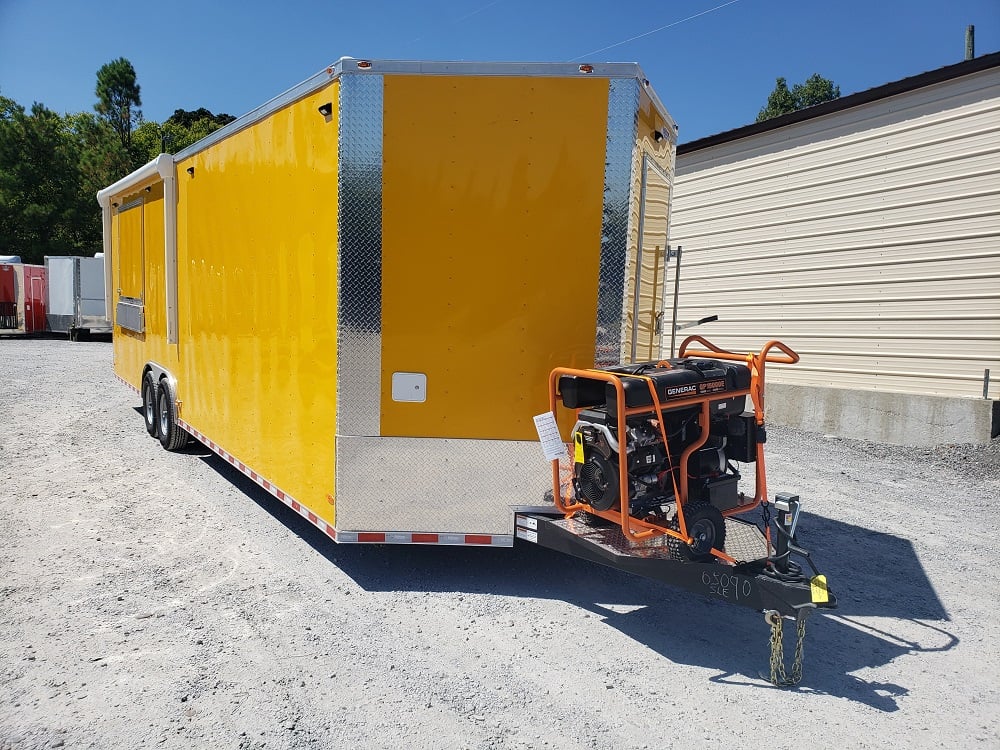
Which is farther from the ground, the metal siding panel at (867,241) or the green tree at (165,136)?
the green tree at (165,136)

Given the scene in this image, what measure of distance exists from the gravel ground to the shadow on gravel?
18mm

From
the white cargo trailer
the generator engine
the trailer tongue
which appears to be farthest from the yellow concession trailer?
the white cargo trailer

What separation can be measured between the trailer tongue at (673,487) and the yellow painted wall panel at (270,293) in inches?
59.1

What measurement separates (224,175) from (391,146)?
7.40ft

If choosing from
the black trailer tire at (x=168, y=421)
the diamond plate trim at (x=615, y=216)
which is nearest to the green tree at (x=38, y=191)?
the black trailer tire at (x=168, y=421)

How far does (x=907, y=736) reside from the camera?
301cm

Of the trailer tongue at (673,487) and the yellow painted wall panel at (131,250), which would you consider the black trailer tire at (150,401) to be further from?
the trailer tongue at (673,487)

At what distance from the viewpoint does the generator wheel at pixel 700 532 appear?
12.3 feet

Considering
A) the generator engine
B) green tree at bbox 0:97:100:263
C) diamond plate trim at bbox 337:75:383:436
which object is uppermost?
green tree at bbox 0:97:100:263

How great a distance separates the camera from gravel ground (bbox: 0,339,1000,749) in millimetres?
3018

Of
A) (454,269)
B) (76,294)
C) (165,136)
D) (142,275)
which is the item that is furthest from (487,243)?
(165,136)

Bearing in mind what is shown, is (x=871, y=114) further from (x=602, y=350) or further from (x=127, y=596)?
(x=127, y=596)

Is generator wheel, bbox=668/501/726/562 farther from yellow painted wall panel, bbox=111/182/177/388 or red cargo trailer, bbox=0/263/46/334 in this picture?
red cargo trailer, bbox=0/263/46/334

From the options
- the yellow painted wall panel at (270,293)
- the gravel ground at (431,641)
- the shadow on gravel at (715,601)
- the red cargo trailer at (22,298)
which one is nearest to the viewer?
the gravel ground at (431,641)
